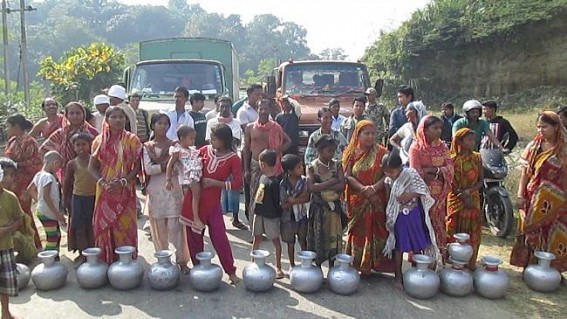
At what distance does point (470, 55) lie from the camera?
1933 centimetres

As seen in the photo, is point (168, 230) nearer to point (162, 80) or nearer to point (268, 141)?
point (268, 141)

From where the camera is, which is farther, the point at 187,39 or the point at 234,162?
the point at 187,39

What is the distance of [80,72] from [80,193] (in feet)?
63.4

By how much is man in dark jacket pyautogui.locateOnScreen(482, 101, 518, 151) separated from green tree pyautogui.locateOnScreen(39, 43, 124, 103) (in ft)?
64.2

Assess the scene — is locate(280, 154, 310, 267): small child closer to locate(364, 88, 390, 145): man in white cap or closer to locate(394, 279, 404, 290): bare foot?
locate(394, 279, 404, 290): bare foot

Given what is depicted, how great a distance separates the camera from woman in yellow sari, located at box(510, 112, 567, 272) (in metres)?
4.52

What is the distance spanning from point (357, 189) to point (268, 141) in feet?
5.30

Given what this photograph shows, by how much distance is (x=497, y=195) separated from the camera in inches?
239

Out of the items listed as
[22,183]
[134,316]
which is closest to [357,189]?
[134,316]

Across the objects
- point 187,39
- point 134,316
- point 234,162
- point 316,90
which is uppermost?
point 187,39

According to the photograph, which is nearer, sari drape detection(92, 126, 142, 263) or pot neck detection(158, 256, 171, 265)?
pot neck detection(158, 256, 171, 265)

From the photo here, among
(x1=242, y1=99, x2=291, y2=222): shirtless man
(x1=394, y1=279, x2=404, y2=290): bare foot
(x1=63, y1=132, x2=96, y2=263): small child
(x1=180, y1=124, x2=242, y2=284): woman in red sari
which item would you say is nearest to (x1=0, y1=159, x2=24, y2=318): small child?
(x1=63, y1=132, x2=96, y2=263): small child

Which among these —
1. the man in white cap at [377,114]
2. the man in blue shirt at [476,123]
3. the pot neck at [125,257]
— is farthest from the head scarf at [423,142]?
the man in white cap at [377,114]

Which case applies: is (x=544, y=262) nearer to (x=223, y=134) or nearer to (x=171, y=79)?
(x=223, y=134)
